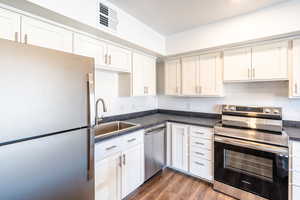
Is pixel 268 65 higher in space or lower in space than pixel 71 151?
higher

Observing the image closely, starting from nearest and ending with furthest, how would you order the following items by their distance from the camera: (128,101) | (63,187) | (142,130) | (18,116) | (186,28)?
(18,116), (63,187), (142,130), (186,28), (128,101)

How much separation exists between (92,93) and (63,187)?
741 mm

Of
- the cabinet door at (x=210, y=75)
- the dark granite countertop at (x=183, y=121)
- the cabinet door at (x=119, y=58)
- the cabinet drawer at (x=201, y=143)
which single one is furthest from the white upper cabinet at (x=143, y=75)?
the cabinet drawer at (x=201, y=143)

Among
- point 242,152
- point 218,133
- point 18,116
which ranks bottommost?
point 242,152

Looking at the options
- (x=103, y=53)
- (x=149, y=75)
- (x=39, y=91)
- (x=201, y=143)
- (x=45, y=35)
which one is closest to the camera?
(x=39, y=91)

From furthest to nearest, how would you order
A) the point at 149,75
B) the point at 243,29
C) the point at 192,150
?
the point at 149,75, the point at 192,150, the point at 243,29

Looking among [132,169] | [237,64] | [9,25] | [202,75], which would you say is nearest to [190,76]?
[202,75]

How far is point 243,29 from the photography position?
2.09 meters

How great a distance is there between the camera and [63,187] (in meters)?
1.07

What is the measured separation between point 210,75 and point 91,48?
1937mm

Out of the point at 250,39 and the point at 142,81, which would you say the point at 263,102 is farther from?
the point at 142,81

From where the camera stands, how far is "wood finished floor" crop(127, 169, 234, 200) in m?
2.00

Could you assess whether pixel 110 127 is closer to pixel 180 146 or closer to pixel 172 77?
pixel 180 146

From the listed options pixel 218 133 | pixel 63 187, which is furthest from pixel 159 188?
pixel 63 187
